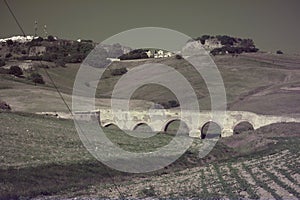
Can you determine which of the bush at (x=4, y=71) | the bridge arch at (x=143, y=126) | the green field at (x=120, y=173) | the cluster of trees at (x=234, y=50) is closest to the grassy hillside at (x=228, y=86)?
the bush at (x=4, y=71)

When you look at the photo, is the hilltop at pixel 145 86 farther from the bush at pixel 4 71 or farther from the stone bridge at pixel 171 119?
the stone bridge at pixel 171 119

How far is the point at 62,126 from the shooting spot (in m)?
54.8

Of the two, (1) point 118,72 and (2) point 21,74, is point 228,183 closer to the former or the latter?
(2) point 21,74

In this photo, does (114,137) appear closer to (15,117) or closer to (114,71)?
(15,117)

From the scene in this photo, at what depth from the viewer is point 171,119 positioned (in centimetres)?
7294

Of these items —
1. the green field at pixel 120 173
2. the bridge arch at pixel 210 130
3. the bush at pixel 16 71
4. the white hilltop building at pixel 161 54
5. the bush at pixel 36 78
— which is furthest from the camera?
the white hilltop building at pixel 161 54

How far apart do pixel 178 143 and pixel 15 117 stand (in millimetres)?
14920

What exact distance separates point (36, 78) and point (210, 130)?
49091 mm

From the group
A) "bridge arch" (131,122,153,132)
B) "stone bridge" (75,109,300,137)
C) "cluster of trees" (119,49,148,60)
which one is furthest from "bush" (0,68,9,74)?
"bridge arch" (131,122,153,132)

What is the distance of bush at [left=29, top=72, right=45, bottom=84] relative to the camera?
371ft

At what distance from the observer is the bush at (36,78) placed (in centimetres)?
11321

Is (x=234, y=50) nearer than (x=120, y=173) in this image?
No

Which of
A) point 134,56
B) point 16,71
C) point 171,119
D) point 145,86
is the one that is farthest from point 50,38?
point 171,119

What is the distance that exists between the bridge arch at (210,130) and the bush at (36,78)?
47115mm
